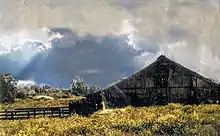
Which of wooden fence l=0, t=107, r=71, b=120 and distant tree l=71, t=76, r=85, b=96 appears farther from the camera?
distant tree l=71, t=76, r=85, b=96

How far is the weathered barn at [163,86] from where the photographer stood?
180ft

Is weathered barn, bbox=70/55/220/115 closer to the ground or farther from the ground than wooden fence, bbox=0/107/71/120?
farther from the ground

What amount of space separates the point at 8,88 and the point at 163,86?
4274cm

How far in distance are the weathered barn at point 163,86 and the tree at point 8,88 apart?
A: 105 ft

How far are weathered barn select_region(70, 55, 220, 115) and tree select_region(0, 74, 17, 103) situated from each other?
3207 centimetres

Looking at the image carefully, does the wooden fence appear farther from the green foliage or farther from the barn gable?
the green foliage

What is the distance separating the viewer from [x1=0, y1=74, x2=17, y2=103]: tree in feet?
281

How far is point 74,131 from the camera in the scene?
29.3 metres

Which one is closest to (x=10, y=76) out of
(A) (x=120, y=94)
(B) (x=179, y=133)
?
(A) (x=120, y=94)

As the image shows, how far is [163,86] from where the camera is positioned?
55.2m

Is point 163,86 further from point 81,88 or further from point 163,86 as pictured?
point 81,88

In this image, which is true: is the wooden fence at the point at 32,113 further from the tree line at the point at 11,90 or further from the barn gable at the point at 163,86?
the tree line at the point at 11,90

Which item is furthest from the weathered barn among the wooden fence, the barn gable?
the wooden fence

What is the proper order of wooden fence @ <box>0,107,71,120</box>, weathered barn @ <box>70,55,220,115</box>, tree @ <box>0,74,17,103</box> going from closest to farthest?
wooden fence @ <box>0,107,71,120</box> < weathered barn @ <box>70,55,220,115</box> < tree @ <box>0,74,17,103</box>
